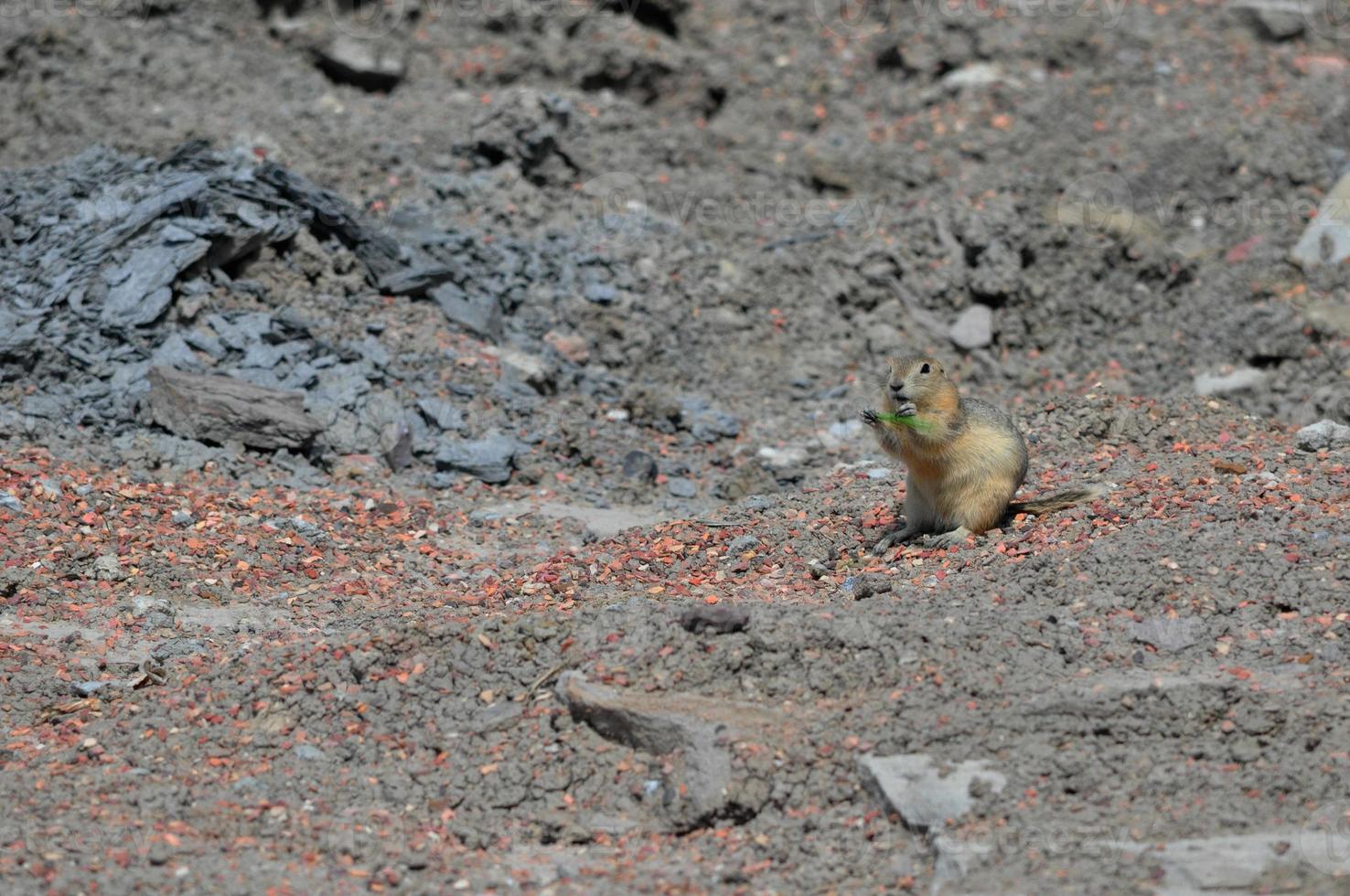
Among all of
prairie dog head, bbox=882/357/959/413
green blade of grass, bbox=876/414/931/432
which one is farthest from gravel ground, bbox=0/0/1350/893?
prairie dog head, bbox=882/357/959/413

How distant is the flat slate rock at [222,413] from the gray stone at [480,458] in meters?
0.90

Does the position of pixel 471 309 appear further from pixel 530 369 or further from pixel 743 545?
pixel 743 545

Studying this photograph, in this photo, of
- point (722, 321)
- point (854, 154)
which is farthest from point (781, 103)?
point (722, 321)

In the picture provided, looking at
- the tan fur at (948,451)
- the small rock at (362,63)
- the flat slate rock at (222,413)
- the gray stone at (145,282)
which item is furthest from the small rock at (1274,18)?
the flat slate rock at (222,413)

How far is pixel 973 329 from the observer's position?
13.4 metres

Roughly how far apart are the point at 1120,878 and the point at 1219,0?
1467 cm

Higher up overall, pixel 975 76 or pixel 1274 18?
pixel 1274 18

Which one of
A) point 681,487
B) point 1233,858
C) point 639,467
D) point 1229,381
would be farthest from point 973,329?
point 1233,858

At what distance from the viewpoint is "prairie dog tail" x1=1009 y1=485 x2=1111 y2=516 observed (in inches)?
335

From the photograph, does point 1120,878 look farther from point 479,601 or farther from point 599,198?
point 599,198

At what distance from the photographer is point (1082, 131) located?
15.6 meters

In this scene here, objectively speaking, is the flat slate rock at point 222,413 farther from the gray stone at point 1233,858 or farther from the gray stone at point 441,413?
the gray stone at point 1233,858

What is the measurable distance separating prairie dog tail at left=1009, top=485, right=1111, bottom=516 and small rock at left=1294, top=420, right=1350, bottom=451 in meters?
1.43

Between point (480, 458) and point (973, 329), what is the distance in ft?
15.5
